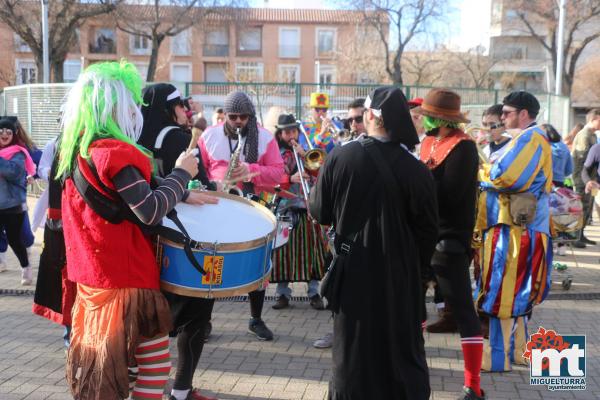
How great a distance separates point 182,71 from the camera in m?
57.9

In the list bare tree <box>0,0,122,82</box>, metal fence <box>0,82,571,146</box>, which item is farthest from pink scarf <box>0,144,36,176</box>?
bare tree <box>0,0,122,82</box>

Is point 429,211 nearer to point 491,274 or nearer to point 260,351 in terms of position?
point 491,274

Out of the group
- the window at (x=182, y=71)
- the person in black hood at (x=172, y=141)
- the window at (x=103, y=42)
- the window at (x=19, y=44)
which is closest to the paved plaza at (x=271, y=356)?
the person in black hood at (x=172, y=141)

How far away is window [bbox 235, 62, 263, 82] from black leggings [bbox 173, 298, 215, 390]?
3707 centimetres

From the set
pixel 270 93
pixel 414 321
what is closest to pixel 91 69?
pixel 414 321

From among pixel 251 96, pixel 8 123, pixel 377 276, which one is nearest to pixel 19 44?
pixel 251 96

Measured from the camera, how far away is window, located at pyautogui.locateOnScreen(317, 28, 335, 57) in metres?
58.6

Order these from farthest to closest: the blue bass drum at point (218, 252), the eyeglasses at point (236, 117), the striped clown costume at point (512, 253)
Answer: the eyeglasses at point (236, 117) < the striped clown costume at point (512, 253) < the blue bass drum at point (218, 252)

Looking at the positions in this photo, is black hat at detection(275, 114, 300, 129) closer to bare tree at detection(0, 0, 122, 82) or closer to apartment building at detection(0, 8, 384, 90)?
bare tree at detection(0, 0, 122, 82)

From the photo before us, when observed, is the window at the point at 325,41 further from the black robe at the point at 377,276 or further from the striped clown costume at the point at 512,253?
the black robe at the point at 377,276

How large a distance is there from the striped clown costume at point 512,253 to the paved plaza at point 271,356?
332 millimetres

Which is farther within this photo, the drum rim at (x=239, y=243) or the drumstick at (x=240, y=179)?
the drumstick at (x=240, y=179)

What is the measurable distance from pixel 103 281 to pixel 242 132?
8.56ft

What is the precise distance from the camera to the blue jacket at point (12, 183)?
7.15m
